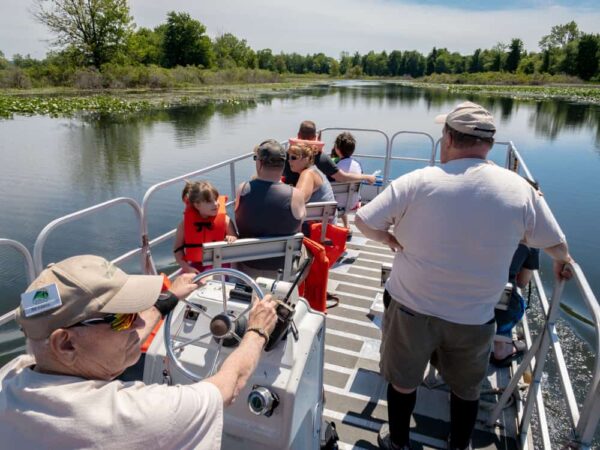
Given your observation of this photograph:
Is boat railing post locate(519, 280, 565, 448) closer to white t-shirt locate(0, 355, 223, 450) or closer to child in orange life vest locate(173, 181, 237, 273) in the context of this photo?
white t-shirt locate(0, 355, 223, 450)

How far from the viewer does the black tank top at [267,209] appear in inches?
121

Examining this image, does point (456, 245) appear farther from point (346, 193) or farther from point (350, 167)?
point (350, 167)

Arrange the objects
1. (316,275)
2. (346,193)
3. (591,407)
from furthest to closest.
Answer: (346,193) → (316,275) → (591,407)

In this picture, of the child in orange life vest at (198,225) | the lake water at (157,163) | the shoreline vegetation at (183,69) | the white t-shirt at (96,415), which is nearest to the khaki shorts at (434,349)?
the white t-shirt at (96,415)

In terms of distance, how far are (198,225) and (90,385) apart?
2.34 meters

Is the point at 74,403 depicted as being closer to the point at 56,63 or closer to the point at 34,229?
the point at 34,229

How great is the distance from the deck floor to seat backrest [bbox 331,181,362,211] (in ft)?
4.68

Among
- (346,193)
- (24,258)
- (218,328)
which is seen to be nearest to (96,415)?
(218,328)

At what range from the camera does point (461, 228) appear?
1.78 meters

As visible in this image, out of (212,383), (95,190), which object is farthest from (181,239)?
(95,190)

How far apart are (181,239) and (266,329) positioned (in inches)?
83.5

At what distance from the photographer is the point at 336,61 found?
5340 inches

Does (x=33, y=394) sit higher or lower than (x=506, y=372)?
higher

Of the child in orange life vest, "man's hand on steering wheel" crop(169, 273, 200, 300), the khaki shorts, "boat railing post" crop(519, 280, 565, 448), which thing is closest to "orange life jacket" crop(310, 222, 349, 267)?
the child in orange life vest
